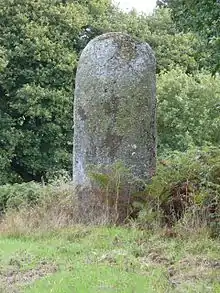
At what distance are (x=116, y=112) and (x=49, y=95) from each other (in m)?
15.0

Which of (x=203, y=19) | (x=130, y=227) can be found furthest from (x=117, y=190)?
(x=203, y=19)

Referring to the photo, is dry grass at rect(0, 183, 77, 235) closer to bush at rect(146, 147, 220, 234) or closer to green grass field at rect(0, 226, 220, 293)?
green grass field at rect(0, 226, 220, 293)

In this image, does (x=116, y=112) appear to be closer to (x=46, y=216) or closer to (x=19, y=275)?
(x=46, y=216)

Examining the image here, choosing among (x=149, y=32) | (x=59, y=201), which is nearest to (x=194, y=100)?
(x=149, y=32)

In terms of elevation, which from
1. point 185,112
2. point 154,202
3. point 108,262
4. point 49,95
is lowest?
point 108,262

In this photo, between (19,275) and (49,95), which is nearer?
(19,275)

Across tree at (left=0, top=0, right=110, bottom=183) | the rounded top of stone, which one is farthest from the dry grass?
tree at (left=0, top=0, right=110, bottom=183)

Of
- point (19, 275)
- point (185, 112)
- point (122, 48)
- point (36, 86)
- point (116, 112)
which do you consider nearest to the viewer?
point (19, 275)

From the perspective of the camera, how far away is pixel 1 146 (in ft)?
81.6

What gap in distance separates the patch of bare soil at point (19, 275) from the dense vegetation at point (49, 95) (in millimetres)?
16875

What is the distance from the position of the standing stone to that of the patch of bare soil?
3.50 meters

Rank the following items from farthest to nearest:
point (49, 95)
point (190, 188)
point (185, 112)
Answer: point (49, 95), point (185, 112), point (190, 188)

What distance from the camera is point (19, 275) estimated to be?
637 cm

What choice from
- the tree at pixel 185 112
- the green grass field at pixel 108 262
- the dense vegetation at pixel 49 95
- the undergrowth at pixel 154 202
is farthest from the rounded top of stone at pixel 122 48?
the tree at pixel 185 112
